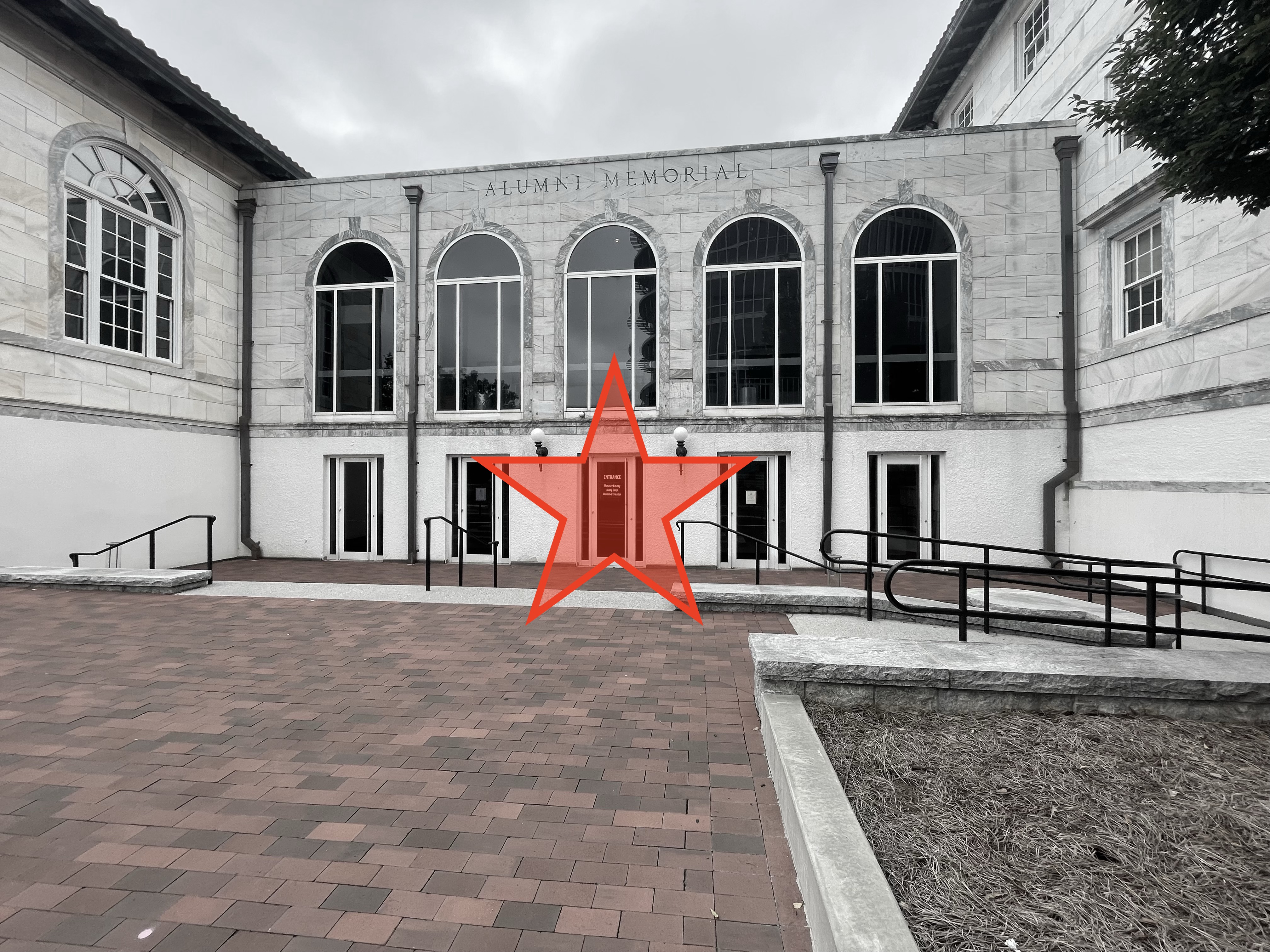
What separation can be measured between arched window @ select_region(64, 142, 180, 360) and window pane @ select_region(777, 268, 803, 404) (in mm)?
12567

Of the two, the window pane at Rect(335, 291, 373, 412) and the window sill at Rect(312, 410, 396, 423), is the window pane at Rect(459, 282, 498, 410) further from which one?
the window pane at Rect(335, 291, 373, 412)

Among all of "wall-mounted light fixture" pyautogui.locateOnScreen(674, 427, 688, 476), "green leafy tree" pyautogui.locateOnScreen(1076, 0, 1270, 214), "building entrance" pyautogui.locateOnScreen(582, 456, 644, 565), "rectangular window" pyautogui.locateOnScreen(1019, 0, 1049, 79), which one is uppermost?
"rectangular window" pyautogui.locateOnScreen(1019, 0, 1049, 79)

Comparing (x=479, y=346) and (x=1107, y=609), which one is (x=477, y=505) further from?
(x=1107, y=609)

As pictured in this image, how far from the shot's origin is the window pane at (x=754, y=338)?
528 inches

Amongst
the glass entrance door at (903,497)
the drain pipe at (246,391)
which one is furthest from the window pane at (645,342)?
the drain pipe at (246,391)

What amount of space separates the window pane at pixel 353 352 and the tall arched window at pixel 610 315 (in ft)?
15.1

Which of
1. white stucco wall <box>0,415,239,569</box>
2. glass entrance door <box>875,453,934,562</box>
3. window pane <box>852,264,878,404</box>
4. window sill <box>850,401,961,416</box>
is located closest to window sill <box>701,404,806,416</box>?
window sill <box>850,401,961,416</box>

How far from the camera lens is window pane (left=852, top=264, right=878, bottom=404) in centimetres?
1317

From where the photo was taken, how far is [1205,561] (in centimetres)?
859

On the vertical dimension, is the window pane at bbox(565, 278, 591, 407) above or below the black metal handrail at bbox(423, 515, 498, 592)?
above

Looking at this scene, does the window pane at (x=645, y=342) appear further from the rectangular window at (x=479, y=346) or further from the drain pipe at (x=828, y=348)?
the drain pipe at (x=828, y=348)

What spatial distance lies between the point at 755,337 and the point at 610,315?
3.09m

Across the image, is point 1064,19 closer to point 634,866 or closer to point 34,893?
point 634,866

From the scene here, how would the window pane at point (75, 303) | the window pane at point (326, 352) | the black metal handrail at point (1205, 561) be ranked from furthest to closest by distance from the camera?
1. the window pane at point (326, 352)
2. the window pane at point (75, 303)
3. the black metal handrail at point (1205, 561)
